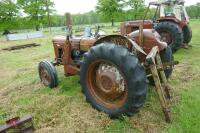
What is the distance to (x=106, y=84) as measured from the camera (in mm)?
4586

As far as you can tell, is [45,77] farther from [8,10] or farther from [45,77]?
[8,10]

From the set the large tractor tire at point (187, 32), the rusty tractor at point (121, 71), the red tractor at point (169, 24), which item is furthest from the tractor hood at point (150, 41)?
the large tractor tire at point (187, 32)

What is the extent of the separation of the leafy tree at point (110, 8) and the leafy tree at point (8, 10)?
1320cm

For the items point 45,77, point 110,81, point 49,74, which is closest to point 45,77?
point 45,77

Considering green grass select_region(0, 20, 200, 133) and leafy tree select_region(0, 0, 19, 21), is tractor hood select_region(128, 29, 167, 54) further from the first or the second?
leafy tree select_region(0, 0, 19, 21)

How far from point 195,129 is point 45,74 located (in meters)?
3.73

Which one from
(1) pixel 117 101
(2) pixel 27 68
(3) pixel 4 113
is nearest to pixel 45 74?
(3) pixel 4 113

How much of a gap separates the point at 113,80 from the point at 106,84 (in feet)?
0.71

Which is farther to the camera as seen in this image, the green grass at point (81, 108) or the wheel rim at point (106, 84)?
the wheel rim at point (106, 84)

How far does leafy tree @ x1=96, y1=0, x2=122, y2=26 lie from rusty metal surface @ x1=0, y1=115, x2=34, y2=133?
38.9 m

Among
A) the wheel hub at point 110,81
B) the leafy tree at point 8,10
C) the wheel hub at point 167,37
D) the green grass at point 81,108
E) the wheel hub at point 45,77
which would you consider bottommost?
the green grass at point 81,108

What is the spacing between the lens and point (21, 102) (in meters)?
5.73

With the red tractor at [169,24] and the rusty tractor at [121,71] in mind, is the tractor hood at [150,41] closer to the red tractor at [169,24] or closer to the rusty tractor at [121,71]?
the rusty tractor at [121,71]

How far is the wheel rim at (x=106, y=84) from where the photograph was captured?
437cm
